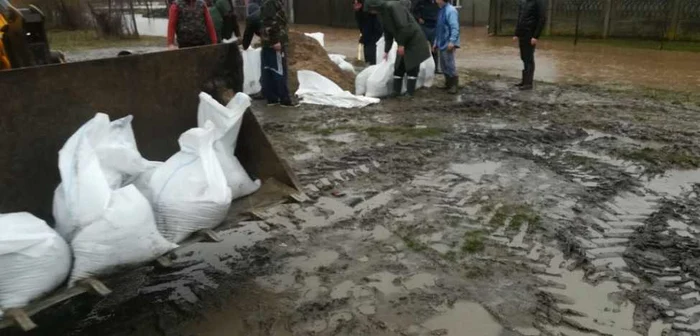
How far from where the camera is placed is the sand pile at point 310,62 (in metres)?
8.45

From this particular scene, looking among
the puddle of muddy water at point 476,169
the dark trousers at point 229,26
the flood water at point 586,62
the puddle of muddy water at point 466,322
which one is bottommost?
the puddle of muddy water at point 466,322

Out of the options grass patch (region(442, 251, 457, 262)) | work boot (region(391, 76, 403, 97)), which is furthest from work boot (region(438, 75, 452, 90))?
grass patch (region(442, 251, 457, 262))

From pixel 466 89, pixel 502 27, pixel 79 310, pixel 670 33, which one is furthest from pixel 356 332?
pixel 502 27

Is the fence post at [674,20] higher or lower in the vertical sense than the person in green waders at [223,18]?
lower

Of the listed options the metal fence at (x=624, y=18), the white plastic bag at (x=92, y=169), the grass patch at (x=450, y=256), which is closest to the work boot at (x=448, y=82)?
the grass patch at (x=450, y=256)

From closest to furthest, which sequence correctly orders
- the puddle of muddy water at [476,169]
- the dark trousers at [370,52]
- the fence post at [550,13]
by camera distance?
the puddle of muddy water at [476,169] → the dark trousers at [370,52] → the fence post at [550,13]

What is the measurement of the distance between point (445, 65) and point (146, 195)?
622 centimetres

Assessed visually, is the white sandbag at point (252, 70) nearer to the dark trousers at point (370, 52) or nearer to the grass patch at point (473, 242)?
the dark trousers at point (370, 52)

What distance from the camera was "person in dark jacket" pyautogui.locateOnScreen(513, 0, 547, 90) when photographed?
8211 mm

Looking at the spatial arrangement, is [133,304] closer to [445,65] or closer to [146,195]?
[146,195]

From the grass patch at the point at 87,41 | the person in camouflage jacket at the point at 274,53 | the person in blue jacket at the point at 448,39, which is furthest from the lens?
the grass patch at the point at 87,41

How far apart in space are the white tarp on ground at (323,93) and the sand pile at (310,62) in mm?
377

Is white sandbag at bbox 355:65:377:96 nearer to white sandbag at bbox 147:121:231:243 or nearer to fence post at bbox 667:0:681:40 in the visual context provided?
white sandbag at bbox 147:121:231:243

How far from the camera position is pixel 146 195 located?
279 cm
